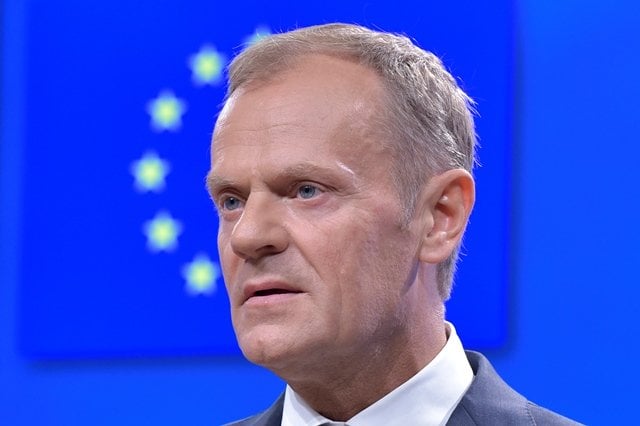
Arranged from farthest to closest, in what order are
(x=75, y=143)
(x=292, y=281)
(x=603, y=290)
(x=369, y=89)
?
(x=75, y=143) < (x=603, y=290) < (x=369, y=89) < (x=292, y=281)

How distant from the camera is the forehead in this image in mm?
1688

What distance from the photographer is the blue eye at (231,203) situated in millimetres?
1749

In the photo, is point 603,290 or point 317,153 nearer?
point 317,153

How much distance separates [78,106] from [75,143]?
90 mm

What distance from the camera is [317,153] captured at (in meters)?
1.67

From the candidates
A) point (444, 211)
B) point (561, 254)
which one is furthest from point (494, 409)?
point (561, 254)

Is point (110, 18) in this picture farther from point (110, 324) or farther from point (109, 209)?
point (110, 324)

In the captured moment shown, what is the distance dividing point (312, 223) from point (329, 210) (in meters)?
0.04

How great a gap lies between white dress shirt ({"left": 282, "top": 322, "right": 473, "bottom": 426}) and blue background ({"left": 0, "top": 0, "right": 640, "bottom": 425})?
30.1 inches

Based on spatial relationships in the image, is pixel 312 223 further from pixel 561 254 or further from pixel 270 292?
pixel 561 254

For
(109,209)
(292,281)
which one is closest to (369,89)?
(292,281)

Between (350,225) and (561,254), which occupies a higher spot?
(561,254)

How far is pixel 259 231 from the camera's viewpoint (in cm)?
163

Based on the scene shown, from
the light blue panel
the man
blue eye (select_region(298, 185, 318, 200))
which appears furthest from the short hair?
the light blue panel
